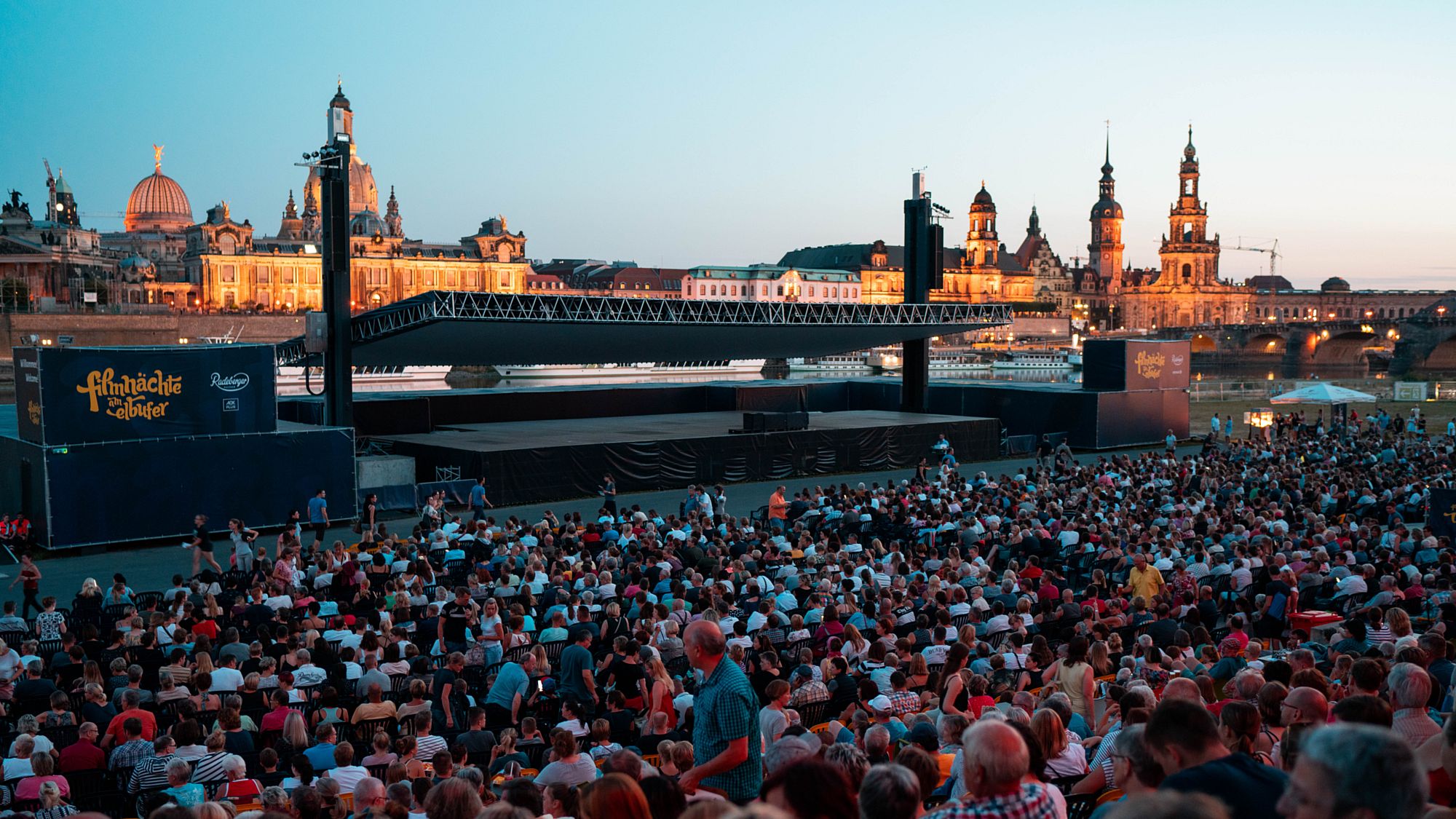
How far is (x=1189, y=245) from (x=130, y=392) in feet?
504

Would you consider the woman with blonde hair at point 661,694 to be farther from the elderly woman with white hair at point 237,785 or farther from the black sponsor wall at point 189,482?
the black sponsor wall at point 189,482

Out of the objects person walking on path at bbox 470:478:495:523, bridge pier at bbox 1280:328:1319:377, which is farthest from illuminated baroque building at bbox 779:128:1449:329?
person walking on path at bbox 470:478:495:523

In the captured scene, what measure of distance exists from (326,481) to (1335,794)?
69.2 ft

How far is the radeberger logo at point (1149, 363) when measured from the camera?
3469 centimetres

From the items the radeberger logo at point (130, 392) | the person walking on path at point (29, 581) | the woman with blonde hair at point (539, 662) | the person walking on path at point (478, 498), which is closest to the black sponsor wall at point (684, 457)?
the person walking on path at point (478, 498)

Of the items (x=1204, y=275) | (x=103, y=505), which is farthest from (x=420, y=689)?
(x=1204, y=275)

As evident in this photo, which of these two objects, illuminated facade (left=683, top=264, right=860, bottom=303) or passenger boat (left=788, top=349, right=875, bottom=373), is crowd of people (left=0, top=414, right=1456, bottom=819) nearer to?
passenger boat (left=788, top=349, right=875, bottom=373)

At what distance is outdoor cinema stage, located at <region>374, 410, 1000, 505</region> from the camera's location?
80.1ft

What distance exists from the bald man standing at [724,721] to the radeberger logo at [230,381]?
57.4 feet

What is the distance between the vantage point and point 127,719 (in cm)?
720

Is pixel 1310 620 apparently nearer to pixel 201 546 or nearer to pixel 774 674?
pixel 774 674

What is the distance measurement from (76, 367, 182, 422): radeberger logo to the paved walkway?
2.36 metres

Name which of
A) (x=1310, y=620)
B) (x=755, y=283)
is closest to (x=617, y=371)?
(x=755, y=283)

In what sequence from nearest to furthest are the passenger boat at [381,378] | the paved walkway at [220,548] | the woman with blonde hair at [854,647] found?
the woman with blonde hair at [854,647]
the paved walkway at [220,548]
the passenger boat at [381,378]
